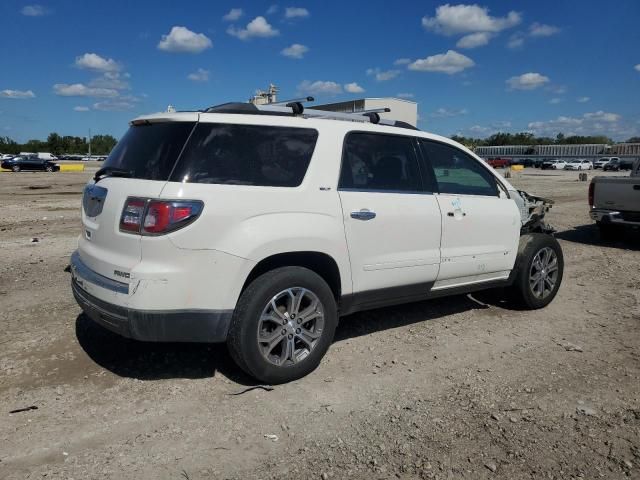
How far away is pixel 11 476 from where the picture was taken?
8.85 feet

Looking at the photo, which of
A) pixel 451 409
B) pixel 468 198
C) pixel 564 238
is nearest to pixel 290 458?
pixel 451 409

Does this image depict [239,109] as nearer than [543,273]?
Yes

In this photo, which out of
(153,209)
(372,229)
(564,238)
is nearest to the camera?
(153,209)

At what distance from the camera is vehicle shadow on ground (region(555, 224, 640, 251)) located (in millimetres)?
10039

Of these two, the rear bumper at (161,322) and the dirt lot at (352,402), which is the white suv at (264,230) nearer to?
the rear bumper at (161,322)

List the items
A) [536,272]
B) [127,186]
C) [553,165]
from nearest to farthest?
[127,186], [536,272], [553,165]

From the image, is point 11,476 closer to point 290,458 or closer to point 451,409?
point 290,458

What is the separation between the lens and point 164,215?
325 centimetres

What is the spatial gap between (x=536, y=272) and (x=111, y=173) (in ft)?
14.2

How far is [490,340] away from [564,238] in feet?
23.0

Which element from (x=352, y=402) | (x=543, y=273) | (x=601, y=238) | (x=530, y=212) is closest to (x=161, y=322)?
(x=352, y=402)

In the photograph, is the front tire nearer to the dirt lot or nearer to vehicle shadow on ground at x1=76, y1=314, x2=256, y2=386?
the dirt lot

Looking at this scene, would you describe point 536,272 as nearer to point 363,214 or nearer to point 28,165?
point 363,214

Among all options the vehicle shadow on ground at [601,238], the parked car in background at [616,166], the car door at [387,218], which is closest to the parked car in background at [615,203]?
the vehicle shadow on ground at [601,238]
